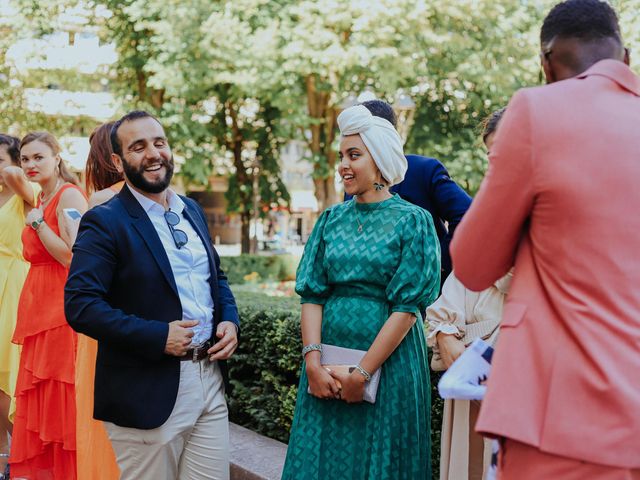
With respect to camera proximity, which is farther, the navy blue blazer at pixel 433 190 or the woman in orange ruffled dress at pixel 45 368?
the woman in orange ruffled dress at pixel 45 368

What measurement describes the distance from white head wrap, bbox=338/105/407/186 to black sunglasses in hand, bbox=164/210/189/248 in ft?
2.94

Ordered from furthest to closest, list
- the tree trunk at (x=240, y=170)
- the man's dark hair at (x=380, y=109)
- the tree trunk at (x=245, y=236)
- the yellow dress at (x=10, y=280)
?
the tree trunk at (x=245, y=236) < the tree trunk at (x=240, y=170) < the yellow dress at (x=10, y=280) < the man's dark hair at (x=380, y=109)

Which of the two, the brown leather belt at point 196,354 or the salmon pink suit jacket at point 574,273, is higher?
the salmon pink suit jacket at point 574,273

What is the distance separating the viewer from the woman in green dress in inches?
134

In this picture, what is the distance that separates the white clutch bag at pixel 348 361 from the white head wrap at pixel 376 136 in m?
0.82

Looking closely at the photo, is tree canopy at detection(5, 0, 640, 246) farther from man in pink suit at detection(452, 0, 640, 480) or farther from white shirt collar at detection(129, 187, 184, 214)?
man in pink suit at detection(452, 0, 640, 480)

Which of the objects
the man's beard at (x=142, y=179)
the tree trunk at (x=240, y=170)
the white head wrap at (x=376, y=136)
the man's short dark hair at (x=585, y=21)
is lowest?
the tree trunk at (x=240, y=170)

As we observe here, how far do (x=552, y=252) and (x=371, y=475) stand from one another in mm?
1800

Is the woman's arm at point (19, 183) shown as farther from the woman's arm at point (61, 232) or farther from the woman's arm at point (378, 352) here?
the woman's arm at point (378, 352)

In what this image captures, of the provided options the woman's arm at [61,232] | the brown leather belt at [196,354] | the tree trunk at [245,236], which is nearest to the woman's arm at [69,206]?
the woman's arm at [61,232]

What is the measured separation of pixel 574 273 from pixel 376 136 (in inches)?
71.6

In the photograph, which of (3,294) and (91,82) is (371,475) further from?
(91,82)

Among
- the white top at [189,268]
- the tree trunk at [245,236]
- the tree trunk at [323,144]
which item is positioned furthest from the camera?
the tree trunk at [245,236]

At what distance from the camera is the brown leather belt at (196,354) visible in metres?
3.52
